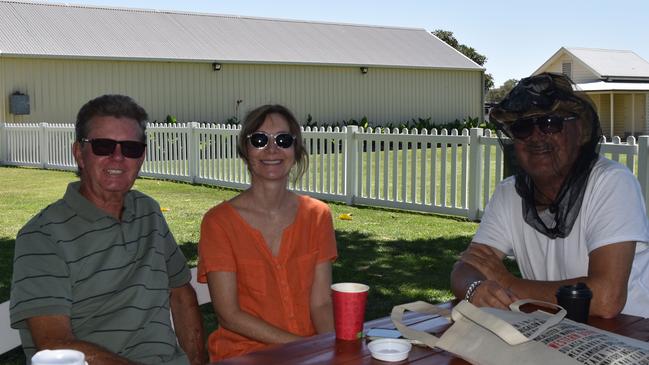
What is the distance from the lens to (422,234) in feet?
31.6

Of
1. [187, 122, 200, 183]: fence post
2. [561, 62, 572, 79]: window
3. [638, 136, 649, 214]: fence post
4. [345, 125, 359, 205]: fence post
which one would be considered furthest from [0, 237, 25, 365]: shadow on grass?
[561, 62, 572, 79]: window

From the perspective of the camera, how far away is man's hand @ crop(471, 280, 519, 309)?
285 centimetres

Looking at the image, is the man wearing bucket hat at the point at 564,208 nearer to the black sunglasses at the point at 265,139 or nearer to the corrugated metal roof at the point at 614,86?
the black sunglasses at the point at 265,139

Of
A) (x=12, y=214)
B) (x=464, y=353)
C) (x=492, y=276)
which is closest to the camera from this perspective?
(x=464, y=353)

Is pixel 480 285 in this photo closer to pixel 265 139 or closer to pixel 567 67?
pixel 265 139

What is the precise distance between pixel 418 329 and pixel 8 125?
20.6 meters

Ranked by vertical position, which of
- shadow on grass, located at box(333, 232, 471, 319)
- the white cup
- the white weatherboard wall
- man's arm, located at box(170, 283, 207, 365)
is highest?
the white weatherboard wall

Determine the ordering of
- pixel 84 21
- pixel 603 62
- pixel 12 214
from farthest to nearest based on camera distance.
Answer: pixel 603 62, pixel 84 21, pixel 12 214

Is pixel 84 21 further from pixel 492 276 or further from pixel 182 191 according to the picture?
pixel 492 276

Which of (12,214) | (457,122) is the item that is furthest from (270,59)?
(12,214)

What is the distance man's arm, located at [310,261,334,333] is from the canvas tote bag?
3.09ft

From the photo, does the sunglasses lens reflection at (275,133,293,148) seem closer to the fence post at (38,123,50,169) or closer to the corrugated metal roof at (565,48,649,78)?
the fence post at (38,123,50,169)

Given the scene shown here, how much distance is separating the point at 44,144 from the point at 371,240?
500 inches

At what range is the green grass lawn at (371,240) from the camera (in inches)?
266
